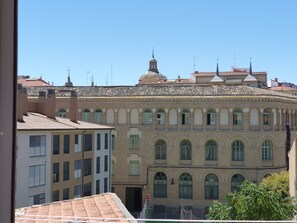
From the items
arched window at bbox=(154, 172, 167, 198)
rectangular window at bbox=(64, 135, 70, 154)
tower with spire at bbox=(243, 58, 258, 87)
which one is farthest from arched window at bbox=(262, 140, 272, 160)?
tower with spire at bbox=(243, 58, 258, 87)

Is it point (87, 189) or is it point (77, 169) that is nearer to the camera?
point (77, 169)

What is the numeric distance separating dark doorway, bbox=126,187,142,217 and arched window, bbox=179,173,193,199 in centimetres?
189

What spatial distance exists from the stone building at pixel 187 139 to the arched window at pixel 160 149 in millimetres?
45

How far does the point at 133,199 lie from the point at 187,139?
364cm

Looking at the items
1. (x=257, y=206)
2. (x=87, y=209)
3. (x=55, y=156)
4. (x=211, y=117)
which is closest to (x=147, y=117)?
(x=211, y=117)

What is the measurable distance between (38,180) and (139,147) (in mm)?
7916

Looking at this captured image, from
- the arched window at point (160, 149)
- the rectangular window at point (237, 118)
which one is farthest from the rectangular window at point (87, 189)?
the rectangular window at point (237, 118)

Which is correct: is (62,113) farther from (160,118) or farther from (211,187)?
(211,187)

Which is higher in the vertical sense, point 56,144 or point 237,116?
point 237,116

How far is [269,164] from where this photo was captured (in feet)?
60.8

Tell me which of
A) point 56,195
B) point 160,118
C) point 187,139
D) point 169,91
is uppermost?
point 169,91

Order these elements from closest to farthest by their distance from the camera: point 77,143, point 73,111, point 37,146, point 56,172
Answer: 1. point 37,146
2. point 56,172
3. point 77,143
4. point 73,111

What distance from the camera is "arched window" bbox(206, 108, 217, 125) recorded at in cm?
1888

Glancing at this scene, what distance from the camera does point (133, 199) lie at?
1950 centimetres
